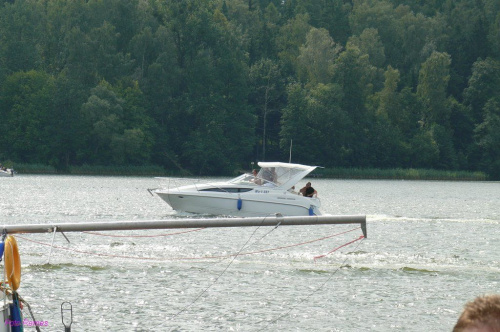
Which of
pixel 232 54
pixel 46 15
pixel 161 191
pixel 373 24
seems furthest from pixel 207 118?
pixel 161 191

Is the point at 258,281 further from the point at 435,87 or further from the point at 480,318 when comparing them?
the point at 435,87

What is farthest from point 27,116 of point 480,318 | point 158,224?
point 480,318

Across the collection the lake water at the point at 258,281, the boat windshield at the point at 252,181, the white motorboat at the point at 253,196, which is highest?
the boat windshield at the point at 252,181

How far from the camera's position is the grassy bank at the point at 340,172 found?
110000 millimetres

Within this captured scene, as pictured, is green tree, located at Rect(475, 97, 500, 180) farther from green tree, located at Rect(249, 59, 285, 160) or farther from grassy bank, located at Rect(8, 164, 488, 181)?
green tree, located at Rect(249, 59, 285, 160)

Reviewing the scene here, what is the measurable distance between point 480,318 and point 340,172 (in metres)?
119

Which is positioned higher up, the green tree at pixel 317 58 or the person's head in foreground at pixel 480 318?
the green tree at pixel 317 58

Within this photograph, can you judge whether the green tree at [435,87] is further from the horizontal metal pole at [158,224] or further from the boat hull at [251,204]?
the horizontal metal pole at [158,224]

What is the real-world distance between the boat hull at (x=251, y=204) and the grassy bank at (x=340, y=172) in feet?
234

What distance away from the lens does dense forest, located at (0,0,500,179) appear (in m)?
111

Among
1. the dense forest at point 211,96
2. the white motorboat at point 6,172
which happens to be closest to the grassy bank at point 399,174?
the dense forest at point 211,96

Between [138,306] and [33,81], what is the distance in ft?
322

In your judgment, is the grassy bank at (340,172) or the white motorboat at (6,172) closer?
the white motorboat at (6,172)

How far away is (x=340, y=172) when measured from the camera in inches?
4734
